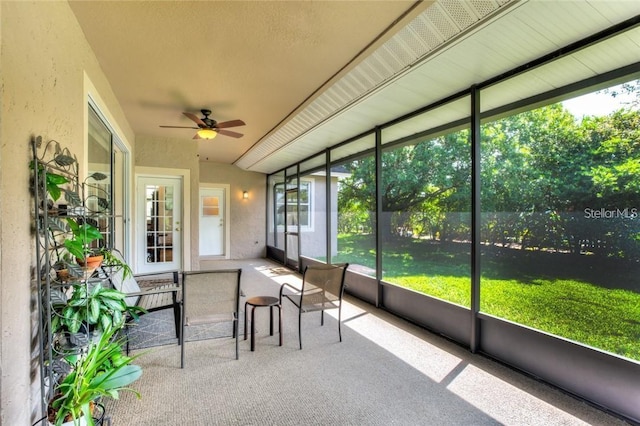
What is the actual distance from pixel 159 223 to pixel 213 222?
250 centimetres

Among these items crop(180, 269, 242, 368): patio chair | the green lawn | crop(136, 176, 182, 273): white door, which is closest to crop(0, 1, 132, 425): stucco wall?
crop(180, 269, 242, 368): patio chair

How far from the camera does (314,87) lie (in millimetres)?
3330

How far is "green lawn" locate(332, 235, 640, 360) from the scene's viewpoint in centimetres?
200

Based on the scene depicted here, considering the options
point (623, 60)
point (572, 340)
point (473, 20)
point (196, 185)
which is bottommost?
point (572, 340)

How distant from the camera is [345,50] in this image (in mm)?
2572

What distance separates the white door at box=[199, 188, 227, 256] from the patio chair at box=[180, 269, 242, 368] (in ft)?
19.5

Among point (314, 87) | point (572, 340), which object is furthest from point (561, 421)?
point (314, 87)

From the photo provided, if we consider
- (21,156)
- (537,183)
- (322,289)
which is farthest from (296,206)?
(21,156)

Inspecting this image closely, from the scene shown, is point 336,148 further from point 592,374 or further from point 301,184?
point 592,374

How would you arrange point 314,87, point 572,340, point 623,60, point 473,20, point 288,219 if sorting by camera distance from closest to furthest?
point 473,20, point 623,60, point 572,340, point 314,87, point 288,219

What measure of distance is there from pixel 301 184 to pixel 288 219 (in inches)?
40.3

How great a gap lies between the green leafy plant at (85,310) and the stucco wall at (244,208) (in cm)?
685

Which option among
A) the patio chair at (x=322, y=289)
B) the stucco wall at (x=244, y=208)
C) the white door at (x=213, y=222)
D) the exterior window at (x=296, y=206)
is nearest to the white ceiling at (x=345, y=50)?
the patio chair at (x=322, y=289)

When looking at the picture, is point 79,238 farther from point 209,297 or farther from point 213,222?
point 213,222
